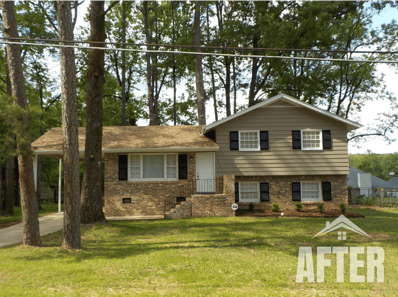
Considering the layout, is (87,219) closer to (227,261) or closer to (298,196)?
(227,261)

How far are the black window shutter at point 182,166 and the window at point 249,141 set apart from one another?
3039 millimetres

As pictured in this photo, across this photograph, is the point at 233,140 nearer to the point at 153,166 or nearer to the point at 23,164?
the point at 153,166

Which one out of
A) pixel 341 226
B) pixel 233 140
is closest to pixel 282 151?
pixel 233 140

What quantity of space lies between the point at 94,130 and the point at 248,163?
817cm

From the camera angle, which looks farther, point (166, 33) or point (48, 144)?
point (166, 33)

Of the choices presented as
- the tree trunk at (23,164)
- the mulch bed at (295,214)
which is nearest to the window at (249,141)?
the mulch bed at (295,214)

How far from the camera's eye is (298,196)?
16.7 meters

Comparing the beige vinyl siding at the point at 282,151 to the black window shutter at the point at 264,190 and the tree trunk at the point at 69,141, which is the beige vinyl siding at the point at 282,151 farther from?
the tree trunk at the point at 69,141

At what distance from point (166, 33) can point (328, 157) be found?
21.4 metres

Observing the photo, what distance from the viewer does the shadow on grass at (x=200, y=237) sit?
849 centimetres

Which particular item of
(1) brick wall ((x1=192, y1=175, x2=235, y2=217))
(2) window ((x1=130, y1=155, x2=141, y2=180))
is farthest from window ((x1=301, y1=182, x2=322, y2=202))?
(2) window ((x1=130, y1=155, x2=141, y2=180))

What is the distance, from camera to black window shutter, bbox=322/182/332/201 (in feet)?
54.6

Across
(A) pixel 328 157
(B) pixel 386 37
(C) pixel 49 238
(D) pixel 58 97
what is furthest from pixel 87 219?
(B) pixel 386 37

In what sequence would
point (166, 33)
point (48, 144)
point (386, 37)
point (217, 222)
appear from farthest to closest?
point (166, 33), point (386, 37), point (48, 144), point (217, 222)
